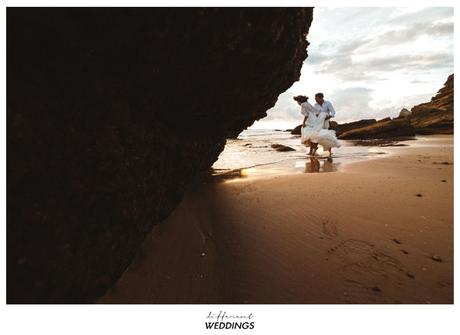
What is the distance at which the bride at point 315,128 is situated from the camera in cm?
859

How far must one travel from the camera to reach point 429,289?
193 cm

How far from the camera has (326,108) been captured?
8898mm

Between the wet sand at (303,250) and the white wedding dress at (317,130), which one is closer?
the wet sand at (303,250)

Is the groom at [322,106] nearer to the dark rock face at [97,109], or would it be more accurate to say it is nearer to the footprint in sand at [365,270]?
the dark rock face at [97,109]

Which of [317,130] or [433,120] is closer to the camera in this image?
[317,130]

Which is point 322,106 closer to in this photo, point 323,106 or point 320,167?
point 323,106

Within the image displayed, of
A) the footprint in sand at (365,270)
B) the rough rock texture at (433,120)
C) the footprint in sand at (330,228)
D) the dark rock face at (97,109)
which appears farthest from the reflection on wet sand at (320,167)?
the rough rock texture at (433,120)

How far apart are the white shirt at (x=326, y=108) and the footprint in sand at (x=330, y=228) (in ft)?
22.0

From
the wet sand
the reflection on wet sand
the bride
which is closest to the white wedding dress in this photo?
the bride

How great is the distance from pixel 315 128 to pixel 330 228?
6.53 metres

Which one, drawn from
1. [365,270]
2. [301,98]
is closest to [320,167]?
[301,98]

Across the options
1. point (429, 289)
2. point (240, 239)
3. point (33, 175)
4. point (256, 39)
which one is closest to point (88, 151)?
point (33, 175)
